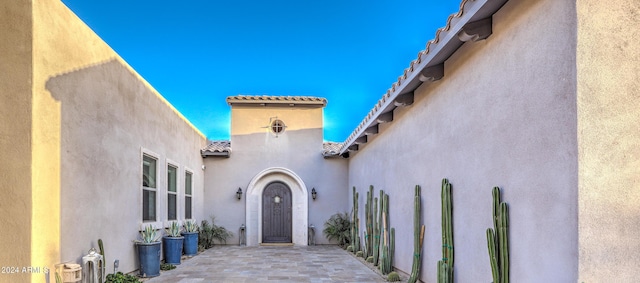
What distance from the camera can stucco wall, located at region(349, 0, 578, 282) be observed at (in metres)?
3.51

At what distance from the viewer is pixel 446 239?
6.20 m

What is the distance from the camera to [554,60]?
→ 3633 mm

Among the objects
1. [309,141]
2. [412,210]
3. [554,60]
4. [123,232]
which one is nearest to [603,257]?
[554,60]

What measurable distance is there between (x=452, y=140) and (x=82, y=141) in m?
4.83

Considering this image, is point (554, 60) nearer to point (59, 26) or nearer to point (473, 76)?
point (473, 76)

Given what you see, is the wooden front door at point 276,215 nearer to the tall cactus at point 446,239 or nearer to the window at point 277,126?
the window at point 277,126

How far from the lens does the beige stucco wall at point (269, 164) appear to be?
16047 millimetres

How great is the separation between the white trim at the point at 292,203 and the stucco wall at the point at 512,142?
893 cm

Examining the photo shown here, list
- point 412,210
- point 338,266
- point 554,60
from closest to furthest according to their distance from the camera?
1. point 554,60
2. point 412,210
3. point 338,266

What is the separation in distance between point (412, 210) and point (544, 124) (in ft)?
14.9

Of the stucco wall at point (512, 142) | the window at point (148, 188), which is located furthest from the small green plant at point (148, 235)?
the stucco wall at point (512, 142)

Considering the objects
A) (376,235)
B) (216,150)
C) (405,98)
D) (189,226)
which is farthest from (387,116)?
(216,150)

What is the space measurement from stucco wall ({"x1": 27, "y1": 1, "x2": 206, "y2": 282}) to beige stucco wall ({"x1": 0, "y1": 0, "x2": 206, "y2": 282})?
0.01 m

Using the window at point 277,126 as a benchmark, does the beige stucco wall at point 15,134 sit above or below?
below
